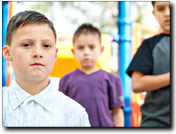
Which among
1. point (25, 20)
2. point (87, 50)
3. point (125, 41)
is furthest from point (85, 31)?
point (25, 20)

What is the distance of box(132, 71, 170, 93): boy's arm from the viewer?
3.11 ft

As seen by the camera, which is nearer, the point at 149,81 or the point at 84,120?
the point at 84,120

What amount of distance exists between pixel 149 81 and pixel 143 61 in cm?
8

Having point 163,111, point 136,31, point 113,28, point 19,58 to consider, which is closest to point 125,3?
point 136,31

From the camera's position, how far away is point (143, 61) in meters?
0.98

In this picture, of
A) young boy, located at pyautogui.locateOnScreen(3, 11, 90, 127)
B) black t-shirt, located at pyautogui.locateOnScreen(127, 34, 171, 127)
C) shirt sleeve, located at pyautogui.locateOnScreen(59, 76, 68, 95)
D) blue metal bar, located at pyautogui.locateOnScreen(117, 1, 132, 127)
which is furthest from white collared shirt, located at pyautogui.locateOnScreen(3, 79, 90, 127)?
blue metal bar, located at pyautogui.locateOnScreen(117, 1, 132, 127)

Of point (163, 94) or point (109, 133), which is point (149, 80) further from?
point (109, 133)

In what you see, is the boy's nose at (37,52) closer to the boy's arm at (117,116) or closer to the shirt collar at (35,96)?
the shirt collar at (35,96)

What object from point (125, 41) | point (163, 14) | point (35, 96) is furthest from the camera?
point (125, 41)

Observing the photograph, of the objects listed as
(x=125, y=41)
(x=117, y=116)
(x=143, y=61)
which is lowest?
(x=117, y=116)

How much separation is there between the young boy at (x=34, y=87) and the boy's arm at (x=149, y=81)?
11.1 inches

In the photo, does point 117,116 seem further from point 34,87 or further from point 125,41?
point 34,87

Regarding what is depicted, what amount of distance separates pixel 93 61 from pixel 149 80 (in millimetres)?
347

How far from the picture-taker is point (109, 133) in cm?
99
